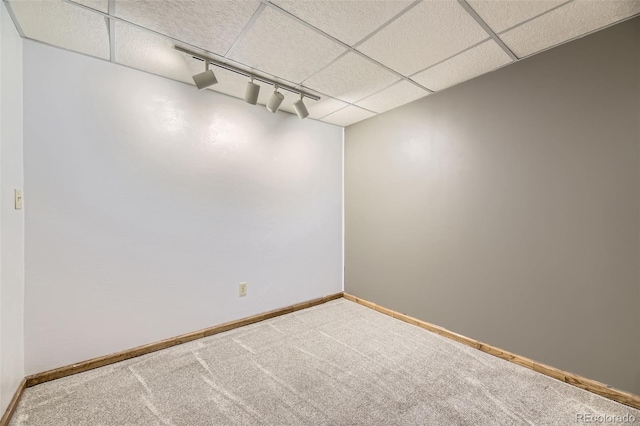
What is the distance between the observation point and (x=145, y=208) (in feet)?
7.07

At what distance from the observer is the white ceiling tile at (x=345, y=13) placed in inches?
57.0

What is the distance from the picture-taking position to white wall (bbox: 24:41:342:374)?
179 centimetres

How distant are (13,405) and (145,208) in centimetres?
134

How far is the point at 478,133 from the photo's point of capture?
2248 millimetres

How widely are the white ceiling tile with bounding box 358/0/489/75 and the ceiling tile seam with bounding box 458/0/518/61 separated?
16 millimetres

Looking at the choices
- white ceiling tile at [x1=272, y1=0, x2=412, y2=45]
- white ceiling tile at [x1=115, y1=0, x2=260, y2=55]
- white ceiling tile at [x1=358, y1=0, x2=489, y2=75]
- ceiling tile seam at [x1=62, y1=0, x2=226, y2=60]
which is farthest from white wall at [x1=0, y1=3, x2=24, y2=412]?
white ceiling tile at [x1=358, y1=0, x2=489, y2=75]

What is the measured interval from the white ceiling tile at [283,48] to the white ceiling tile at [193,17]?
88mm

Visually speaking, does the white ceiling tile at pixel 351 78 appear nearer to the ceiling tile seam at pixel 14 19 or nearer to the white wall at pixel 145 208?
the white wall at pixel 145 208

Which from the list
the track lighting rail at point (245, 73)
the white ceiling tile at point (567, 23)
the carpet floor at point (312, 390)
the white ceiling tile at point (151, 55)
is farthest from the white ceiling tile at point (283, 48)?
the carpet floor at point (312, 390)

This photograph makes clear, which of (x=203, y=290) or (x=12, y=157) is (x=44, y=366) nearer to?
(x=203, y=290)

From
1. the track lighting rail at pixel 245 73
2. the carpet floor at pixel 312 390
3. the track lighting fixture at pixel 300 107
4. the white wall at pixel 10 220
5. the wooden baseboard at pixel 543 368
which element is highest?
the track lighting rail at pixel 245 73

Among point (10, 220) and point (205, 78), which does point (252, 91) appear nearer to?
point (205, 78)

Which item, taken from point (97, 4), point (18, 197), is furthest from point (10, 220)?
point (97, 4)

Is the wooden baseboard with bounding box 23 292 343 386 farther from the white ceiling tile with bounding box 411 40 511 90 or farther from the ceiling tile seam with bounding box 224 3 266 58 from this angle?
the white ceiling tile with bounding box 411 40 511 90
